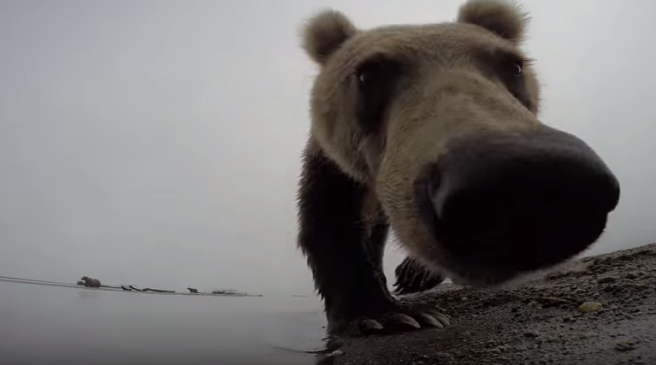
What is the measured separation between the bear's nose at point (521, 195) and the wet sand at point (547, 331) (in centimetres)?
38

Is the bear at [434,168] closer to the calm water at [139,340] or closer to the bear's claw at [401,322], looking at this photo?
the bear's claw at [401,322]

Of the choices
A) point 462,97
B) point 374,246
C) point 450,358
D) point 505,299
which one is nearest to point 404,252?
point 450,358

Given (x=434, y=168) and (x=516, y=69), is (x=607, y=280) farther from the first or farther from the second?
(x=434, y=168)

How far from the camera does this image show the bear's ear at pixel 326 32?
3781 millimetres

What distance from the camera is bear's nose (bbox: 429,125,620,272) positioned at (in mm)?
1212

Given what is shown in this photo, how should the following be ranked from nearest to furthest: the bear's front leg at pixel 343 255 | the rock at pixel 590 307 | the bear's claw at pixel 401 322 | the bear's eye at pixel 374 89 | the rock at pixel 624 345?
the rock at pixel 624 345, the rock at pixel 590 307, the bear's eye at pixel 374 89, the bear's claw at pixel 401 322, the bear's front leg at pixel 343 255

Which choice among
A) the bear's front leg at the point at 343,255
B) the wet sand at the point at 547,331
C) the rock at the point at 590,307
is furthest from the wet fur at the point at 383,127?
the rock at the point at 590,307

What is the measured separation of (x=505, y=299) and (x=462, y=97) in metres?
2.02

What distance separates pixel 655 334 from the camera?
59.9 inches

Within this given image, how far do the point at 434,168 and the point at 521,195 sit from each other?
0.29 meters

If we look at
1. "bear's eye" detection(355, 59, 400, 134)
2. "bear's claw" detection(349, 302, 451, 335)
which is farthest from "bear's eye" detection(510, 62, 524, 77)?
"bear's claw" detection(349, 302, 451, 335)

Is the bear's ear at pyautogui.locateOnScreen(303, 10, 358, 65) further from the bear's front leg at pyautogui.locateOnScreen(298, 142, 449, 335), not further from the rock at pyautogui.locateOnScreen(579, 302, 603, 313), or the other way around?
the rock at pyautogui.locateOnScreen(579, 302, 603, 313)

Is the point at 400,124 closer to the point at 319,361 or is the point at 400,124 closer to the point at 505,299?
the point at 319,361

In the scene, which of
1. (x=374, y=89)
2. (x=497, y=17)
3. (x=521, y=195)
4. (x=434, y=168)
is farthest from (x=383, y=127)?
(x=497, y=17)
